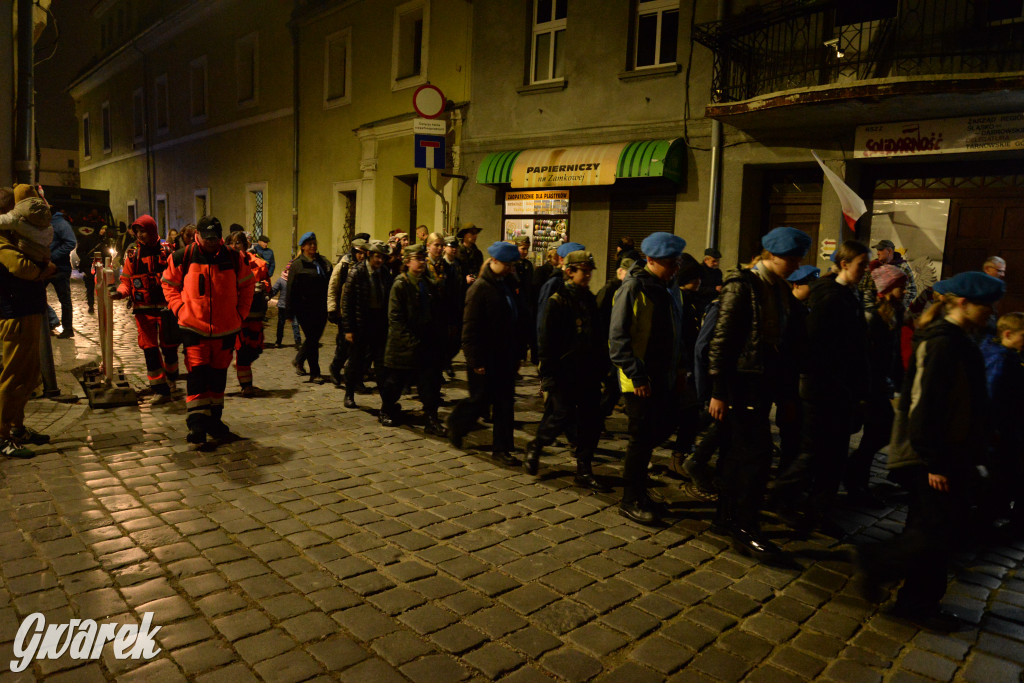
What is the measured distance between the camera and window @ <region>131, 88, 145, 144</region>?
107 ft

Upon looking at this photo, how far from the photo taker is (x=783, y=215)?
12641 millimetres

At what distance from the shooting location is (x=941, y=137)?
10.4 m

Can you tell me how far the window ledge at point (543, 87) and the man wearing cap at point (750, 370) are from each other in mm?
11205

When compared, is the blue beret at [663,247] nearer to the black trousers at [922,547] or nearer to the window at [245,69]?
the black trousers at [922,547]

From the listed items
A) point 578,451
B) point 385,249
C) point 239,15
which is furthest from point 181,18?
point 578,451

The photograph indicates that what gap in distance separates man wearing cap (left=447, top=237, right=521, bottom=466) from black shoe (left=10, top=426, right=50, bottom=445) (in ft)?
12.1

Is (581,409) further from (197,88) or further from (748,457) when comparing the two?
(197,88)

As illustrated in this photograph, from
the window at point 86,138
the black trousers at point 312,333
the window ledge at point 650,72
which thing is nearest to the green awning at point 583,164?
the window ledge at point 650,72

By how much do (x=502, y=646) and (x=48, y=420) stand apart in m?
5.87

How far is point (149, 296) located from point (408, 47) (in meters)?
12.4

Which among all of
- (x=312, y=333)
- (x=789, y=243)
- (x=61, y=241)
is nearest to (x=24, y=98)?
(x=61, y=241)

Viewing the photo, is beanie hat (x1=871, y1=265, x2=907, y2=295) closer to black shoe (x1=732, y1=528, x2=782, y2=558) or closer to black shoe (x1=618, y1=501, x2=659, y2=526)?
black shoe (x1=732, y1=528, x2=782, y2=558)

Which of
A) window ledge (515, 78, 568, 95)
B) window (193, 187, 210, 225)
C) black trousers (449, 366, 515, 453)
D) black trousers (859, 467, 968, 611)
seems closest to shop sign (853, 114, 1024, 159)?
window ledge (515, 78, 568, 95)

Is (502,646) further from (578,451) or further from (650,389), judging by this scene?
(578,451)
